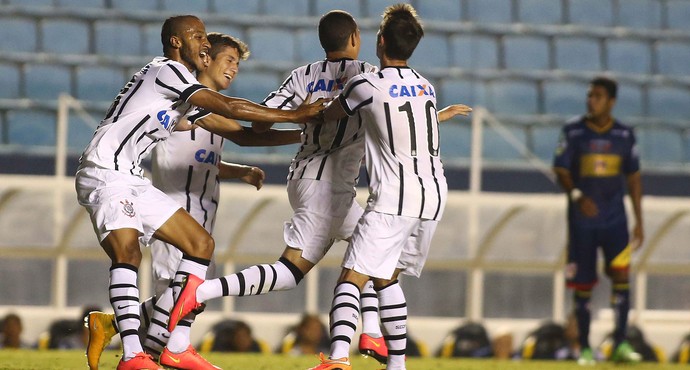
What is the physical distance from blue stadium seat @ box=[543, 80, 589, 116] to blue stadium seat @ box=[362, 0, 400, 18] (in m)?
2.42

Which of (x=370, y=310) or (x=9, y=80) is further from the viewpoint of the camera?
(x=9, y=80)

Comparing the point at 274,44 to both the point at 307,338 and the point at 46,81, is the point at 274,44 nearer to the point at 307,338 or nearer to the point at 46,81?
the point at 46,81

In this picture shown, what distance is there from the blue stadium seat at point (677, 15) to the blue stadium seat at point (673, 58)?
329 mm

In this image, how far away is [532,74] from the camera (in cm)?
1505

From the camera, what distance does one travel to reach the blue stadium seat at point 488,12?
1570cm

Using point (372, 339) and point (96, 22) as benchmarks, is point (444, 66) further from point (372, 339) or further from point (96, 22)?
point (372, 339)

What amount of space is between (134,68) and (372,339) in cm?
906

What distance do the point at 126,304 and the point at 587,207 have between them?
4.33 meters

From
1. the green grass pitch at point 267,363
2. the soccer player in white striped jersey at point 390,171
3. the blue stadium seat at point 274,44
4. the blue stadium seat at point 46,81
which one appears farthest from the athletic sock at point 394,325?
the blue stadium seat at point 274,44

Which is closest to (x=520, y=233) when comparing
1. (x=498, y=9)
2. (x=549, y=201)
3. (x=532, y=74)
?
(x=549, y=201)

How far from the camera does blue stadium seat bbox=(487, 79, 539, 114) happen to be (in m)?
14.7

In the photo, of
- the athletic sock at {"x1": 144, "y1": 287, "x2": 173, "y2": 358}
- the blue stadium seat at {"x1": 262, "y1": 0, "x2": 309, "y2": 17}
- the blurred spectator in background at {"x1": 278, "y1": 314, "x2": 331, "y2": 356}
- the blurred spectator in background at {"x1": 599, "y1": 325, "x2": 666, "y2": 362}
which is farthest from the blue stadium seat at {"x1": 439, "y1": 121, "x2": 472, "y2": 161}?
the athletic sock at {"x1": 144, "y1": 287, "x2": 173, "y2": 358}

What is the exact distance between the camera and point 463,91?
1455 cm

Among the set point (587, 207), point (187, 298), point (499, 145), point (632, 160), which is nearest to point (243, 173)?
point (187, 298)
